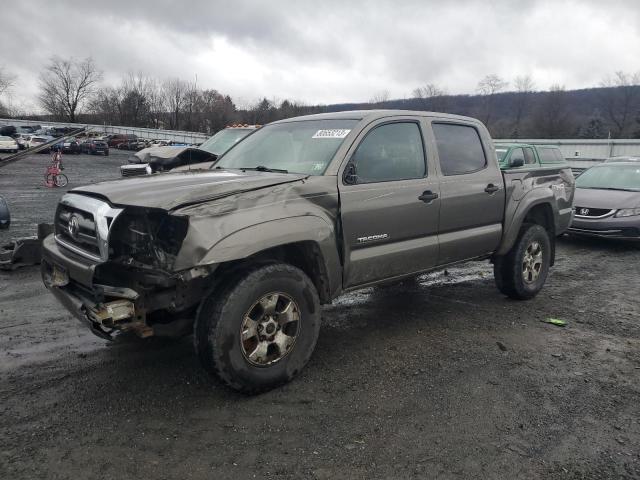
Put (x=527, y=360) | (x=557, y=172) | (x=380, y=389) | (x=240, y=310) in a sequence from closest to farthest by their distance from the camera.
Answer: (x=240, y=310) → (x=380, y=389) → (x=527, y=360) → (x=557, y=172)

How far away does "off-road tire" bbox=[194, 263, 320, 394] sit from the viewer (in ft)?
9.98

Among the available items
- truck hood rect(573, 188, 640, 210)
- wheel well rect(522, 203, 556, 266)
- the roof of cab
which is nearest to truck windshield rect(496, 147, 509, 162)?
truck hood rect(573, 188, 640, 210)

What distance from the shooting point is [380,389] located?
348 centimetres

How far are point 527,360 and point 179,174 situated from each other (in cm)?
313

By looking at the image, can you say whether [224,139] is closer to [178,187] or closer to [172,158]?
[172,158]

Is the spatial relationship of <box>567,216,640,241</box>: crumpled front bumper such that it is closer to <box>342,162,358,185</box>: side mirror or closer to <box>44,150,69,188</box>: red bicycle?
<box>342,162,358,185</box>: side mirror

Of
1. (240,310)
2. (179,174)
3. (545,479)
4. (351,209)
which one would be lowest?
(545,479)

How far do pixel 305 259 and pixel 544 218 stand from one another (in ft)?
11.5

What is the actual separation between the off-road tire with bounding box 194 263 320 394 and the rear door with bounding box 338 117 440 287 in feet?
1.84

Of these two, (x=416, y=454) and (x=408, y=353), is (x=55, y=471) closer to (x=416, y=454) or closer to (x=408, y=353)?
(x=416, y=454)

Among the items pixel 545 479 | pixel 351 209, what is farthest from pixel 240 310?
pixel 545 479

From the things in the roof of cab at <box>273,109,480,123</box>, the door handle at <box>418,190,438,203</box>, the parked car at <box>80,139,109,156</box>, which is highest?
the parked car at <box>80,139,109,156</box>

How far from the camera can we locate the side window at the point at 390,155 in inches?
154

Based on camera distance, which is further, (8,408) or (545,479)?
(8,408)
